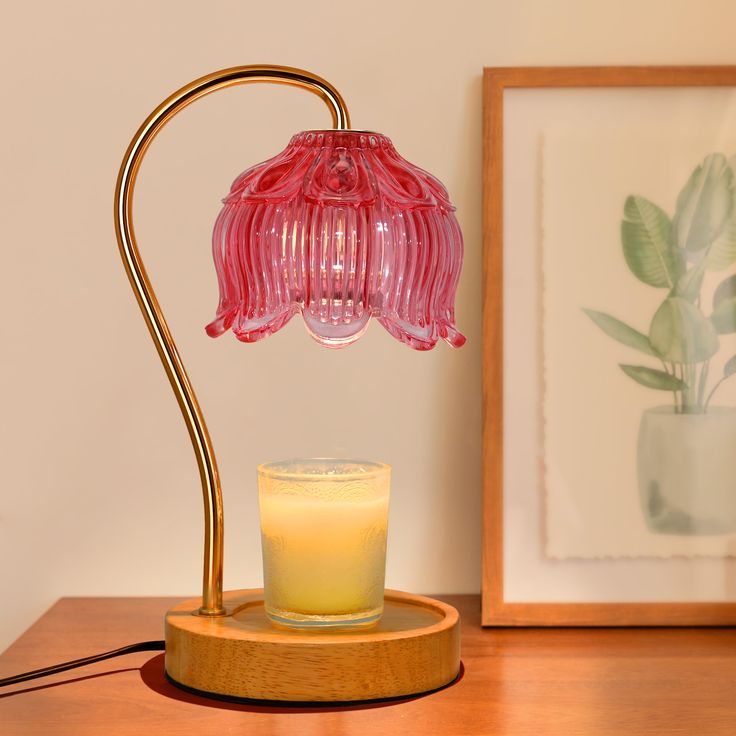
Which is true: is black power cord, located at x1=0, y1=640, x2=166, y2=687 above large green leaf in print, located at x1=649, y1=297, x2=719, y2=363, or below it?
below

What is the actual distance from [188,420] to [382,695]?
0.88 feet

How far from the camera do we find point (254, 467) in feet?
3.66

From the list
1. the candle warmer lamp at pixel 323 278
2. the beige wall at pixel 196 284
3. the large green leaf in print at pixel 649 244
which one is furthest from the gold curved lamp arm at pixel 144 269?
the large green leaf in print at pixel 649 244

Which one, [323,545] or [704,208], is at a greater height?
[704,208]

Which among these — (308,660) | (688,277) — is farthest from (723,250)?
(308,660)

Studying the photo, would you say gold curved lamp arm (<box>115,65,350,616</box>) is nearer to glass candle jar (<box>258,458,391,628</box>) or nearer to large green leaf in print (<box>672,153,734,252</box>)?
glass candle jar (<box>258,458,391,628</box>)

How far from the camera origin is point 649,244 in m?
1.04

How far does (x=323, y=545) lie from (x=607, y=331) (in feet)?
1.28

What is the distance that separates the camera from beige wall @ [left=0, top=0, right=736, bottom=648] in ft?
3.57

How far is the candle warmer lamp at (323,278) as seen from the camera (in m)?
0.76

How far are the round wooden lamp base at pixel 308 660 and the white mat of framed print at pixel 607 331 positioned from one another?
0.75ft

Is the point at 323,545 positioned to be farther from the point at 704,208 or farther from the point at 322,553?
the point at 704,208

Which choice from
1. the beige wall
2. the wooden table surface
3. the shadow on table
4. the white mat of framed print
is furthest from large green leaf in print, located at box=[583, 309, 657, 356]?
the shadow on table

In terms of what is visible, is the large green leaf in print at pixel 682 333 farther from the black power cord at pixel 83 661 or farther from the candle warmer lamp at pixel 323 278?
the black power cord at pixel 83 661
